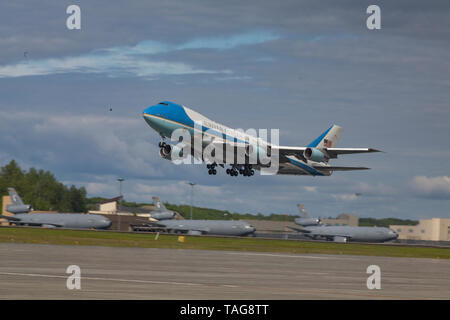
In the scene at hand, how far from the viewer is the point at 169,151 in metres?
68.1

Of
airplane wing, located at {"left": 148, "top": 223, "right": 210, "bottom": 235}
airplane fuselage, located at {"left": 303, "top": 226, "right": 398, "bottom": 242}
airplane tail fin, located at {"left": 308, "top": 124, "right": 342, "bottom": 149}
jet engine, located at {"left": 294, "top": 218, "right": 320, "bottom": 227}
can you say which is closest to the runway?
airplane tail fin, located at {"left": 308, "top": 124, "right": 342, "bottom": 149}

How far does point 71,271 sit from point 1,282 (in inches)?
289

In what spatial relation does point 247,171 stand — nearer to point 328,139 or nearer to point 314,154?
point 314,154

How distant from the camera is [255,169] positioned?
252 feet

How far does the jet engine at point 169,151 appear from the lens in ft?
223

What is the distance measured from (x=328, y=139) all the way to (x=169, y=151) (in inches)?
1182

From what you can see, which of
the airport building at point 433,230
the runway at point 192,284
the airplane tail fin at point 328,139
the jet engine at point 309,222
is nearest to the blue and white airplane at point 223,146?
the airplane tail fin at point 328,139

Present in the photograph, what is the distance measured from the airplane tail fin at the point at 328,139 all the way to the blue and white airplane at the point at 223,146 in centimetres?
965

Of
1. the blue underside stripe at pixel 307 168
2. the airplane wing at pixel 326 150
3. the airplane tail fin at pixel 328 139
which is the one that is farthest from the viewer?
the airplane tail fin at pixel 328 139

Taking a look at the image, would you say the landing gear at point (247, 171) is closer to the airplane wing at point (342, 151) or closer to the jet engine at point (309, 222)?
the airplane wing at point (342, 151)

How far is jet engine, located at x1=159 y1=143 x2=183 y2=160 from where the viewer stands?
6788 centimetres
